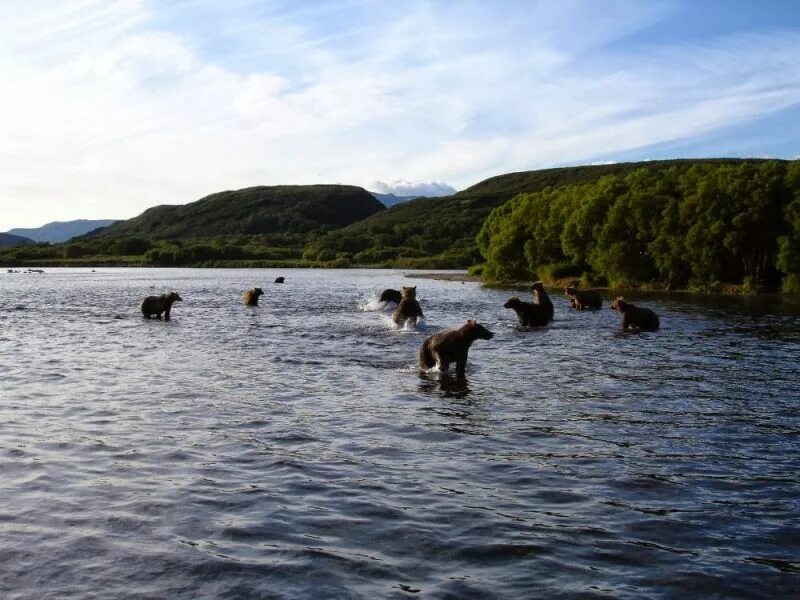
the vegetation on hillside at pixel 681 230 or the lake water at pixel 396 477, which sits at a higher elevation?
the vegetation on hillside at pixel 681 230

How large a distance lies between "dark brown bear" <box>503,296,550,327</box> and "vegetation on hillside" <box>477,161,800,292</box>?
4115 cm

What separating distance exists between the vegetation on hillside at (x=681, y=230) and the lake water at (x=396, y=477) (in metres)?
52.1

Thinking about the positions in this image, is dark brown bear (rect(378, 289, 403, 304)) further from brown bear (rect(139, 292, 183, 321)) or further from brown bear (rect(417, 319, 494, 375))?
brown bear (rect(417, 319, 494, 375))

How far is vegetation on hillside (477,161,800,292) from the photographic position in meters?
73.8

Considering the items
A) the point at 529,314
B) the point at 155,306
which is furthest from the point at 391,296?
the point at 155,306

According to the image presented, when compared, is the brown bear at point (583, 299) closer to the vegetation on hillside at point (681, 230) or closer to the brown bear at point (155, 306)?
the brown bear at point (155, 306)

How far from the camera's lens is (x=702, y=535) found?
1021 centimetres

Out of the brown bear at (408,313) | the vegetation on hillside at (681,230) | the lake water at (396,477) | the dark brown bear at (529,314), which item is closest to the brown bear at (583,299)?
the dark brown bear at (529,314)

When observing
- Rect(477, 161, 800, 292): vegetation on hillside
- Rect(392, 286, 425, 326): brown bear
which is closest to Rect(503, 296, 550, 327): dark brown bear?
Rect(392, 286, 425, 326): brown bear

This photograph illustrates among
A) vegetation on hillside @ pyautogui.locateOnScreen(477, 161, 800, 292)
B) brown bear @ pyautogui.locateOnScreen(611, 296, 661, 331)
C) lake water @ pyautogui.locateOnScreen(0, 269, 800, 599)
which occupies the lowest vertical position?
lake water @ pyautogui.locateOnScreen(0, 269, 800, 599)

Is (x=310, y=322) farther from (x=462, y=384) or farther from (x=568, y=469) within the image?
(x=568, y=469)

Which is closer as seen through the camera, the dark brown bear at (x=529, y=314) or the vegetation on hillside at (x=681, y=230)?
the dark brown bear at (x=529, y=314)

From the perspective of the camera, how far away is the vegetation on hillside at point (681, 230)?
73750 mm

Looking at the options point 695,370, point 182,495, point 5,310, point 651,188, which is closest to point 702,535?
point 182,495
